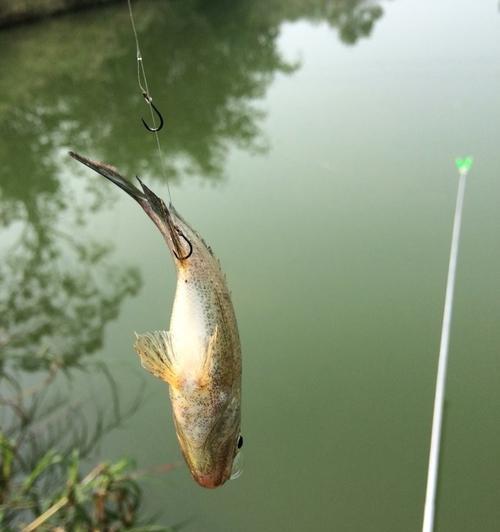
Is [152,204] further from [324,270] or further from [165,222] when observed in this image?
[324,270]

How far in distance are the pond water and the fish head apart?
6.43ft

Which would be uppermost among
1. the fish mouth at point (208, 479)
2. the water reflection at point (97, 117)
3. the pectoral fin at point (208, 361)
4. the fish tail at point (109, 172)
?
the water reflection at point (97, 117)

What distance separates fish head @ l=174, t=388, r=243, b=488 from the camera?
41.3 inches

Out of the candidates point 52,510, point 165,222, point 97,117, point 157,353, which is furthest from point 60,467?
point 97,117

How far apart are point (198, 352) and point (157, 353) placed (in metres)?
0.08

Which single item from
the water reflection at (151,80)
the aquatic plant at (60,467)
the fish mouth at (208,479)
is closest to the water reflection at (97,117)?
the water reflection at (151,80)

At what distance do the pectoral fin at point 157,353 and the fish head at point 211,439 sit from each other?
0.10 meters

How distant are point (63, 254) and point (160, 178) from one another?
1.61 m

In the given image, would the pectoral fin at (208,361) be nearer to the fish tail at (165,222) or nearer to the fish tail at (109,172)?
the fish tail at (165,222)

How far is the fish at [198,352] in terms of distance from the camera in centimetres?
100

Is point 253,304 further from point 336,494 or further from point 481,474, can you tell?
point 481,474

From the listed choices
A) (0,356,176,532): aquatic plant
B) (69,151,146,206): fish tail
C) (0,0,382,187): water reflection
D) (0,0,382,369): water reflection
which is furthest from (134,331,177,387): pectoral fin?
(0,0,382,187): water reflection

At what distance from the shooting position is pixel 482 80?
707 cm

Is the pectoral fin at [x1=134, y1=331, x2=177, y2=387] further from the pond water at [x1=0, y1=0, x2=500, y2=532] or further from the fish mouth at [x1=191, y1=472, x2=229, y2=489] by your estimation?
the pond water at [x1=0, y1=0, x2=500, y2=532]
